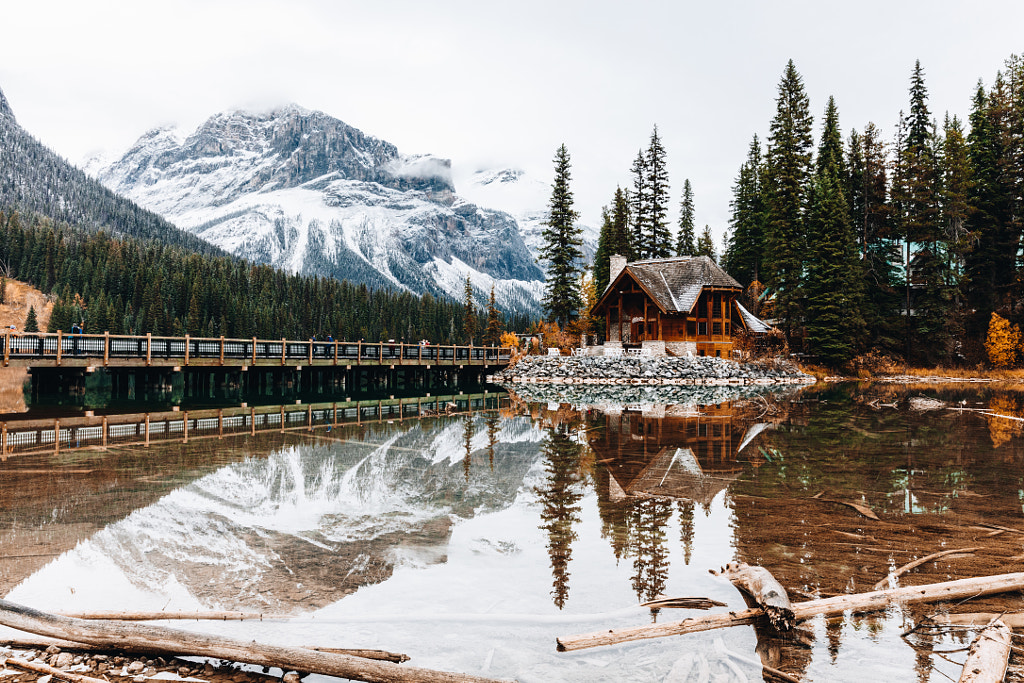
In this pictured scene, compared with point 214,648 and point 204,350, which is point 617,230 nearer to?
point 204,350

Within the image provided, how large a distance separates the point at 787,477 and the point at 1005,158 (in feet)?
164

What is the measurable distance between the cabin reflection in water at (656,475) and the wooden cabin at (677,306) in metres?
25.6

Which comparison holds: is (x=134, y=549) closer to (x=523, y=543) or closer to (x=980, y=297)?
(x=523, y=543)

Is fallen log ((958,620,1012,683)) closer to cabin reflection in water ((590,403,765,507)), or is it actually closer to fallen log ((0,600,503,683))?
fallen log ((0,600,503,683))

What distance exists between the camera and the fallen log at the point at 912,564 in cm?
602

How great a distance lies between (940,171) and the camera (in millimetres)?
49500

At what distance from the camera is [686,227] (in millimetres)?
70500

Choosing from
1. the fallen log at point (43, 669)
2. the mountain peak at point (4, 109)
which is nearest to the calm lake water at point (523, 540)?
the fallen log at point (43, 669)

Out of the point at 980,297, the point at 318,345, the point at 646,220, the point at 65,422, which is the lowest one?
the point at 65,422

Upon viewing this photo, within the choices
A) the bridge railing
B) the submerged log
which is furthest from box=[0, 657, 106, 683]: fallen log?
the bridge railing

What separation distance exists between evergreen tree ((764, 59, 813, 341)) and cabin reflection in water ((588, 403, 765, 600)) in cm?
3378

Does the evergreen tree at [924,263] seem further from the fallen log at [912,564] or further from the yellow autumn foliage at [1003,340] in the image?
the fallen log at [912,564]

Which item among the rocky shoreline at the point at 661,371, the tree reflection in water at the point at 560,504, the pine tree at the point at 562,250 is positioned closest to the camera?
the tree reflection in water at the point at 560,504


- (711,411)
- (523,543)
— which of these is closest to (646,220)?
(711,411)
